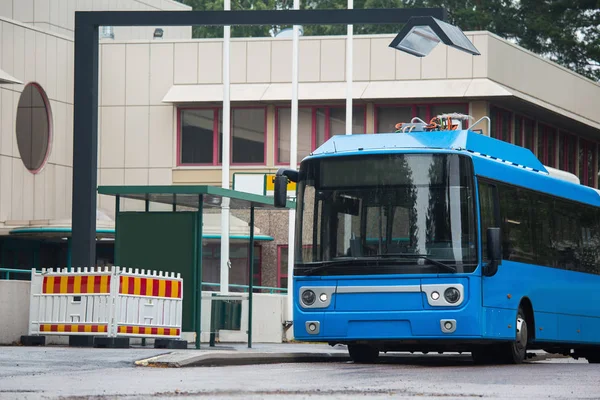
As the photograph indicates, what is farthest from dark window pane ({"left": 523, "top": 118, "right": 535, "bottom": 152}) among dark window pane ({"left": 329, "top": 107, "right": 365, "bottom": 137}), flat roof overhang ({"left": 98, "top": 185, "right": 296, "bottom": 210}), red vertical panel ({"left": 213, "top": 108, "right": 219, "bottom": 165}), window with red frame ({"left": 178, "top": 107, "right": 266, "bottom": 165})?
flat roof overhang ({"left": 98, "top": 185, "right": 296, "bottom": 210})

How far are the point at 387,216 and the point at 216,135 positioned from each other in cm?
2349

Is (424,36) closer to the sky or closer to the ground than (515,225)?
closer to the sky

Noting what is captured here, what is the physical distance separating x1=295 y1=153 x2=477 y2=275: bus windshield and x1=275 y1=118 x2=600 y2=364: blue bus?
13 millimetres

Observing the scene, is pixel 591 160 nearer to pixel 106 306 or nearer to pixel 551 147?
pixel 551 147

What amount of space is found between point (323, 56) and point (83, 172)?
777 inches

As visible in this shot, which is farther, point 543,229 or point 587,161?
point 587,161

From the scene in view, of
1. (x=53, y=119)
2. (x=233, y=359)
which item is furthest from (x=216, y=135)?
(x=233, y=359)

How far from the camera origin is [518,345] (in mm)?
19828

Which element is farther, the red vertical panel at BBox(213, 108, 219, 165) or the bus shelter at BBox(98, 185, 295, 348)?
the red vertical panel at BBox(213, 108, 219, 165)

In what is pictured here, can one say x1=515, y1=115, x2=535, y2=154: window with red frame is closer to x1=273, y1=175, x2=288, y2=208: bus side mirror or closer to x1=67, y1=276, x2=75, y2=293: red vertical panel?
x1=67, y1=276, x2=75, y2=293: red vertical panel

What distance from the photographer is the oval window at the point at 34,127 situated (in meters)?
38.4

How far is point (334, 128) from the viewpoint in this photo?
135 ft

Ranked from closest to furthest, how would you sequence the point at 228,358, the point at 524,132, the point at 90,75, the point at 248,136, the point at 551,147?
the point at 228,358
the point at 90,75
the point at 248,136
the point at 524,132
the point at 551,147

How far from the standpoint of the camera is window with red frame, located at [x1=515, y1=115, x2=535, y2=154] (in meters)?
42.6
